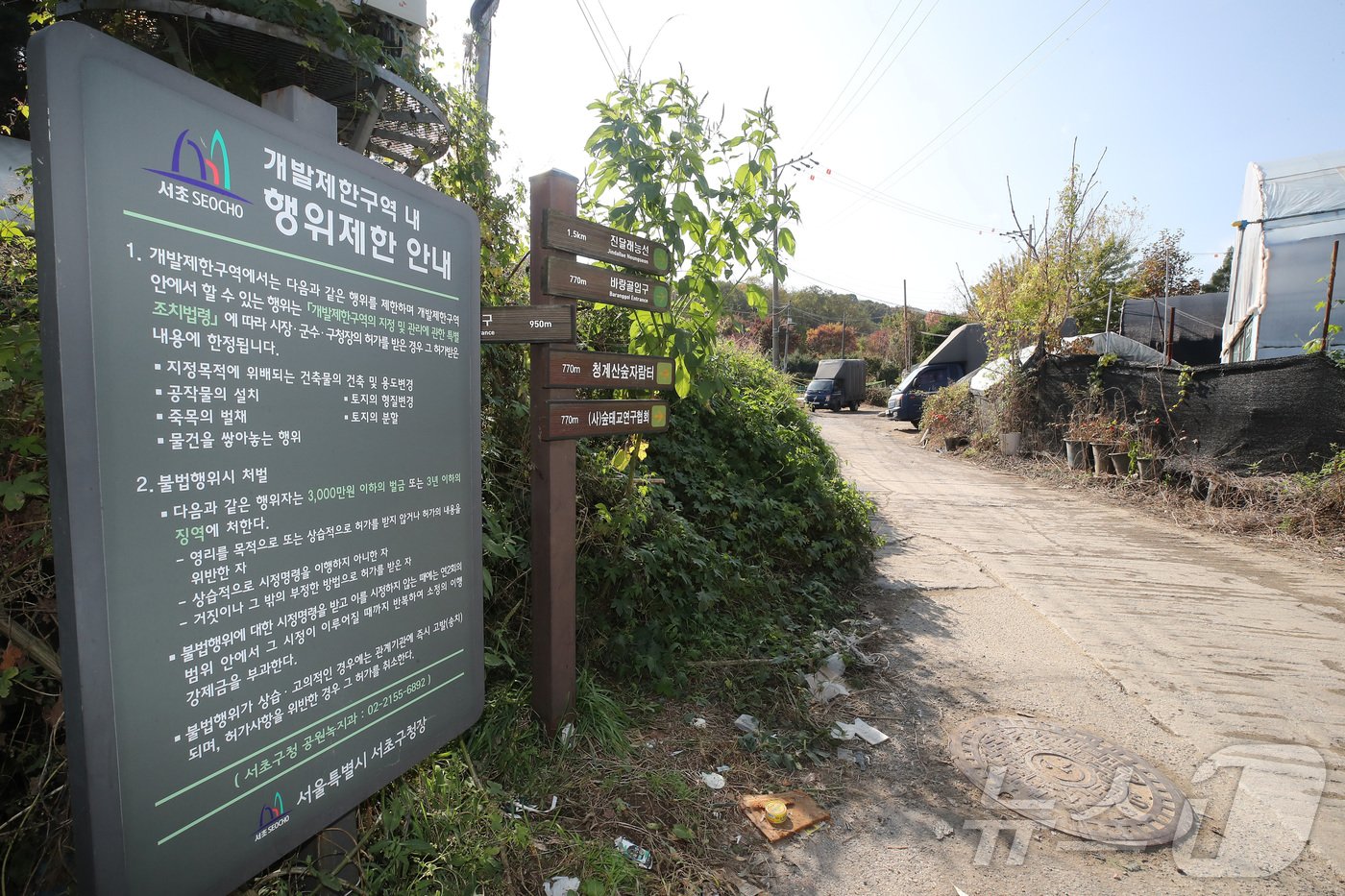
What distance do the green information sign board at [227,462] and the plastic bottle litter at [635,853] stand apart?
0.91m

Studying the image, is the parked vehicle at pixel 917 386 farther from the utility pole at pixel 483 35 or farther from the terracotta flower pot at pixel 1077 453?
the utility pole at pixel 483 35

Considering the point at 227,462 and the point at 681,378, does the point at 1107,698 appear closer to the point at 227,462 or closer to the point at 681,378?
the point at 681,378

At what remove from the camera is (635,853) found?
2.40 m

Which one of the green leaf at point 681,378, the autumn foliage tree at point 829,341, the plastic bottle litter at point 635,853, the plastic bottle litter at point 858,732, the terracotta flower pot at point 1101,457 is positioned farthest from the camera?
the autumn foliage tree at point 829,341

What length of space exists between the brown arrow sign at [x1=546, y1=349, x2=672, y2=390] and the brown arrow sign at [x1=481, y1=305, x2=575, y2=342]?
3.7 inches

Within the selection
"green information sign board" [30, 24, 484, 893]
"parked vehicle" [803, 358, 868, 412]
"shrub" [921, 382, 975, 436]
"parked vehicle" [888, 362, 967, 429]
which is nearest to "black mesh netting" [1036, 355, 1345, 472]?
"shrub" [921, 382, 975, 436]

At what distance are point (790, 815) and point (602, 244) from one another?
8.42 feet

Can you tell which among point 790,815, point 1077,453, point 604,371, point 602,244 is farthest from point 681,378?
point 1077,453

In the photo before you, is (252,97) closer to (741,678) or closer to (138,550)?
(138,550)

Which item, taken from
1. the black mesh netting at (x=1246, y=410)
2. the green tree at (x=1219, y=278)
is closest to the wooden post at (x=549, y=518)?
the black mesh netting at (x=1246, y=410)

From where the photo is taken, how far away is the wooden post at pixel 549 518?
2943 millimetres

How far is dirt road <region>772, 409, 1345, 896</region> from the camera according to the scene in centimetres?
253

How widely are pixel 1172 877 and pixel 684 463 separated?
12.2 feet

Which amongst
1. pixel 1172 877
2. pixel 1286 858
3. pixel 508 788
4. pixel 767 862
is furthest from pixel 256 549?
pixel 1286 858
